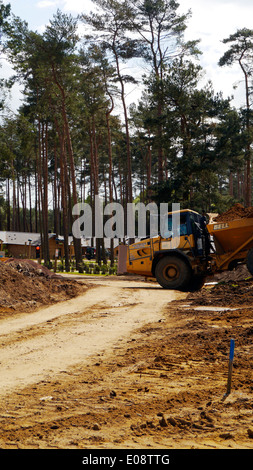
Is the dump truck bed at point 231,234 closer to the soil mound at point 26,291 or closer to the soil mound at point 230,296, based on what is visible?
the soil mound at point 230,296

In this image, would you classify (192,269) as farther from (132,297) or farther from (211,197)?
(211,197)

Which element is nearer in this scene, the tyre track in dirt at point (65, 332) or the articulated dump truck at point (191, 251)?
the tyre track in dirt at point (65, 332)

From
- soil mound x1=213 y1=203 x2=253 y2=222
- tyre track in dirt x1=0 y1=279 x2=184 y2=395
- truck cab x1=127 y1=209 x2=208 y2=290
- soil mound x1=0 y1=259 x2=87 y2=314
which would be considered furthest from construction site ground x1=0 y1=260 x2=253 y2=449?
truck cab x1=127 y1=209 x2=208 y2=290

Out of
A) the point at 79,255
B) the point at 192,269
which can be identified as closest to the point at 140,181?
the point at 79,255

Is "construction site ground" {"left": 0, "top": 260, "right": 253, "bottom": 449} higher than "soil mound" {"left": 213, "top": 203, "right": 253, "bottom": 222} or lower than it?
lower

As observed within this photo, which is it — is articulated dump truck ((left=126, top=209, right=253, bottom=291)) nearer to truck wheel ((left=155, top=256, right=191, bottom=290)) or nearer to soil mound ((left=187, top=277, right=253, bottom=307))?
truck wheel ((left=155, top=256, right=191, bottom=290))

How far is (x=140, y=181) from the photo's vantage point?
78188 millimetres

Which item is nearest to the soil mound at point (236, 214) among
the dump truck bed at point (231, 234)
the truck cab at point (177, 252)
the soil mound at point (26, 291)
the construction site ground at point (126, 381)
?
the dump truck bed at point (231, 234)

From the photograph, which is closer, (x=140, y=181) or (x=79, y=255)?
(x=79, y=255)

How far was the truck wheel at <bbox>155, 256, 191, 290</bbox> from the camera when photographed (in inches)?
758

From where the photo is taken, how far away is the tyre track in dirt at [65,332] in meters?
6.74

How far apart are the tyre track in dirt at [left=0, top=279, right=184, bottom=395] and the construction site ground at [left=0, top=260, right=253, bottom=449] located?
0.9 inches

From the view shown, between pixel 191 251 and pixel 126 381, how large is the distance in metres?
13.4
